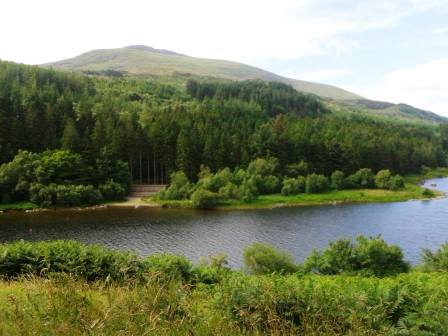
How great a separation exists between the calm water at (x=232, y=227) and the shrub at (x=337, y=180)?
20084mm

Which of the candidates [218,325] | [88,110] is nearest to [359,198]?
[88,110]

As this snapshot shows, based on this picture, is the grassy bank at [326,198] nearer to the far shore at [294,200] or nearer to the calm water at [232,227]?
the far shore at [294,200]

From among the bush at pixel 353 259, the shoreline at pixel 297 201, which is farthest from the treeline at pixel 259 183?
the bush at pixel 353 259

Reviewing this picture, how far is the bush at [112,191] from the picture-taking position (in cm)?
10338

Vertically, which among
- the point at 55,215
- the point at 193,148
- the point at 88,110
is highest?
A: the point at 88,110

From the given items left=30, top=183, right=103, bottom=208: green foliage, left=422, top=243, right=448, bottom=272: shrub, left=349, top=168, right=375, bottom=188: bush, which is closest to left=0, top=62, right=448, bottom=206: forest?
left=30, top=183, right=103, bottom=208: green foliage

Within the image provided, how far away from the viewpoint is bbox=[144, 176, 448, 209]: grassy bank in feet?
329

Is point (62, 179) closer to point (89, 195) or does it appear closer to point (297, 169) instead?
point (89, 195)

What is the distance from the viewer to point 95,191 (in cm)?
10062

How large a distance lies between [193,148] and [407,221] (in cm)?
6074

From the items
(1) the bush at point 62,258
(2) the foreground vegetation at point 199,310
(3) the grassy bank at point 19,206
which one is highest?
(2) the foreground vegetation at point 199,310

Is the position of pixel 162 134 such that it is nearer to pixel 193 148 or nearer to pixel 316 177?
pixel 193 148

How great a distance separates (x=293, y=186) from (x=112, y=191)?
1834 inches

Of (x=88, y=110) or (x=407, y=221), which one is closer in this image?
(x=407, y=221)
